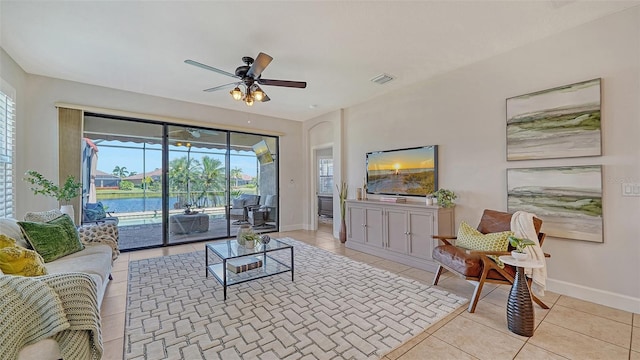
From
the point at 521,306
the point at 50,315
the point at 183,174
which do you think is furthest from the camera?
the point at 183,174

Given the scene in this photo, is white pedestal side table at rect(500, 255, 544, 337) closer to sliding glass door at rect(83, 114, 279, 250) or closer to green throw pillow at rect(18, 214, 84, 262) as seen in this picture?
green throw pillow at rect(18, 214, 84, 262)

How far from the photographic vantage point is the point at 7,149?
3.09 m

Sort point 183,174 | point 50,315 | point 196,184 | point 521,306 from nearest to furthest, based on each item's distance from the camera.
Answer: point 50,315 < point 521,306 < point 183,174 < point 196,184

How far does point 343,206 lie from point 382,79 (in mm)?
2482

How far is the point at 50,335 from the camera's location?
1248mm

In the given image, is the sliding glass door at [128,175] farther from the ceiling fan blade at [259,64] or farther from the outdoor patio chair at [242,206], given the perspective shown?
the ceiling fan blade at [259,64]

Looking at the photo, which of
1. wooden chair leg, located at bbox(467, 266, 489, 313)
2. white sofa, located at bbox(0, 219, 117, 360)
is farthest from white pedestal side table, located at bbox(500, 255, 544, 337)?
white sofa, located at bbox(0, 219, 117, 360)

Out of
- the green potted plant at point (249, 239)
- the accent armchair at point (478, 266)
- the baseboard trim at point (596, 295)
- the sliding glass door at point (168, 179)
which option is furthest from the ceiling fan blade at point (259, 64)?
the baseboard trim at point (596, 295)

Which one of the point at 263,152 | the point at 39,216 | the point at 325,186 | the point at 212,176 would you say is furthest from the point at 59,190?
the point at 325,186

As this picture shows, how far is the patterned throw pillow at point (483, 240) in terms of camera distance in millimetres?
2488

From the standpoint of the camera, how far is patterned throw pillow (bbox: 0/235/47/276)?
160 cm

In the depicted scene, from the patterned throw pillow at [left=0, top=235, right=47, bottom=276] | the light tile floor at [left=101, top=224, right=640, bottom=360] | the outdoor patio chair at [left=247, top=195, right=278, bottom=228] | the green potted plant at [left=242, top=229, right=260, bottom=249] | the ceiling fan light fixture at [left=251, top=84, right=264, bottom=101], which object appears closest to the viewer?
the patterned throw pillow at [left=0, top=235, right=47, bottom=276]

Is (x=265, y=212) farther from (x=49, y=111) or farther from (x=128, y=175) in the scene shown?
(x=49, y=111)

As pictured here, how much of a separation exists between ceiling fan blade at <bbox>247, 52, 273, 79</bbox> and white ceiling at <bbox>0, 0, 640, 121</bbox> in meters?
0.36
